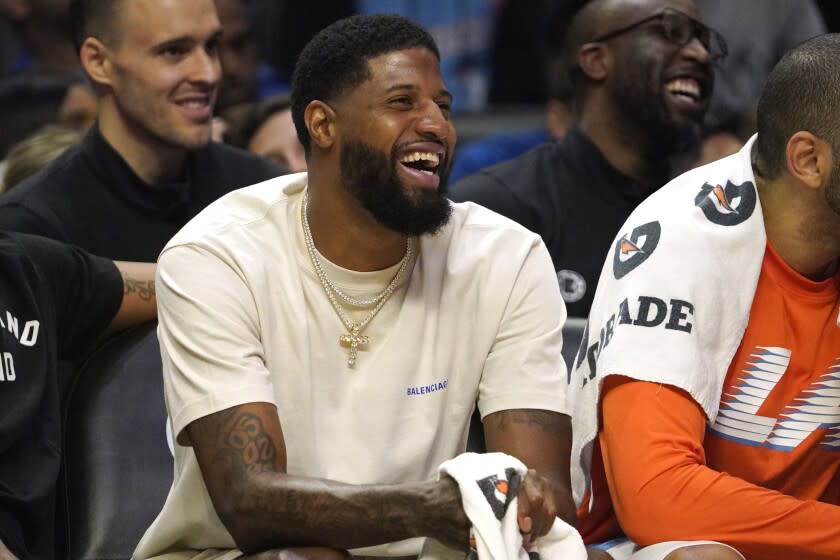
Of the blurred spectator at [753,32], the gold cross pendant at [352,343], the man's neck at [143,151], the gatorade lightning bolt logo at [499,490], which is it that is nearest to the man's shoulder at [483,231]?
the gold cross pendant at [352,343]

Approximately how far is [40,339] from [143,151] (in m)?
1.45

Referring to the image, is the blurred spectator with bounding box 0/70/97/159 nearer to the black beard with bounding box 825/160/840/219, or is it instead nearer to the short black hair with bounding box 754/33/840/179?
the short black hair with bounding box 754/33/840/179

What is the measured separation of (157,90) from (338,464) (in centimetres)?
201

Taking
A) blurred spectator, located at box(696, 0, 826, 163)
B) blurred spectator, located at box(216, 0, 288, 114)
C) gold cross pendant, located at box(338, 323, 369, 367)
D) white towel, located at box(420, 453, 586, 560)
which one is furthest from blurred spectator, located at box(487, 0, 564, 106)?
white towel, located at box(420, 453, 586, 560)

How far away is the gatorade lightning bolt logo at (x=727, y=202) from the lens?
3246 millimetres

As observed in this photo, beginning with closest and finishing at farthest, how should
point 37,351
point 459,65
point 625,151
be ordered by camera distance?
point 37,351, point 625,151, point 459,65

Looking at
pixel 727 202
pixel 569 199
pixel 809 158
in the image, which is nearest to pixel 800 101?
pixel 809 158

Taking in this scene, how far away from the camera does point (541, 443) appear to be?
3125mm

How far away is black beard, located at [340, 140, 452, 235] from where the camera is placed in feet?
10.5

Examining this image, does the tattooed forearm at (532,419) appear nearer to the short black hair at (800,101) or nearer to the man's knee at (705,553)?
the man's knee at (705,553)

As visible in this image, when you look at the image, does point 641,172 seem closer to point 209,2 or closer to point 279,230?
point 209,2

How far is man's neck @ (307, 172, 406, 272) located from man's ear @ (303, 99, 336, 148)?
0.11 metres

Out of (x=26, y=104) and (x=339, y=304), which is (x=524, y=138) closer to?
(x=26, y=104)

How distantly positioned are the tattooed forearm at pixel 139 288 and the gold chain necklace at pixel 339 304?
608mm
